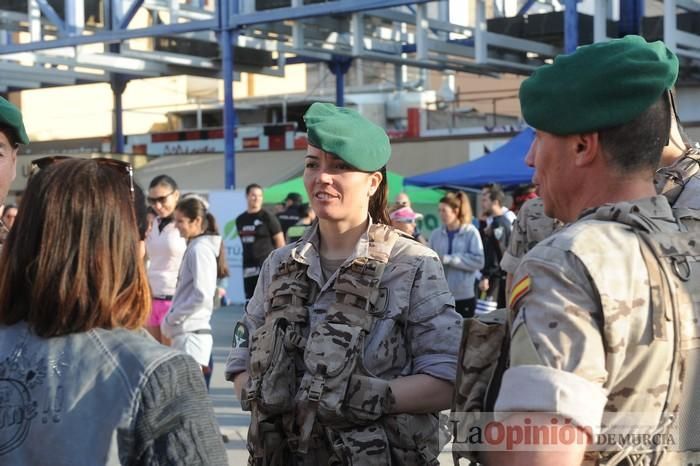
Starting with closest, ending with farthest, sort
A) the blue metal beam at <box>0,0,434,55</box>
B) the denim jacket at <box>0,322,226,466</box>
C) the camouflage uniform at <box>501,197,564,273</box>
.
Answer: the denim jacket at <box>0,322,226,466</box> → the camouflage uniform at <box>501,197,564,273</box> → the blue metal beam at <box>0,0,434,55</box>

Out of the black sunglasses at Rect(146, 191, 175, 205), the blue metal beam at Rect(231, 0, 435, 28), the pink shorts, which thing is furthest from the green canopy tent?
the pink shorts

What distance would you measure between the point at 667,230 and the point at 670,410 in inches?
13.2

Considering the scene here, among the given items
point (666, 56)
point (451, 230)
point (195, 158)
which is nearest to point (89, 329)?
point (666, 56)

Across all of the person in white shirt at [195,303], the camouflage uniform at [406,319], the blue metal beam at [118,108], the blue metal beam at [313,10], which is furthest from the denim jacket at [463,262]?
the blue metal beam at [118,108]

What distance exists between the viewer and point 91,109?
128 feet

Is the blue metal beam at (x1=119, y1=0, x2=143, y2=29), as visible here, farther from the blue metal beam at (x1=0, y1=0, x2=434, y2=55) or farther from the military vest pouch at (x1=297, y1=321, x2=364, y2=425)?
the military vest pouch at (x1=297, y1=321, x2=364, y2=425)

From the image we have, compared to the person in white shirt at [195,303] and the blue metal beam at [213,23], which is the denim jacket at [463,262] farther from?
the blue metal beam at [213,23]

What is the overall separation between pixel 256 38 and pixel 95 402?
16.7 meters

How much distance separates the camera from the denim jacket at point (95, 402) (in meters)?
1.89

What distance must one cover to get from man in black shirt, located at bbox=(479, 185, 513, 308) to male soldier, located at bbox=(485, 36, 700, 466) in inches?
305

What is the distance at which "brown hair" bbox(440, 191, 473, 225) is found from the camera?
32.1 ft

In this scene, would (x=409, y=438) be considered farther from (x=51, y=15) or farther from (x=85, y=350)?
(x=51, y=15)

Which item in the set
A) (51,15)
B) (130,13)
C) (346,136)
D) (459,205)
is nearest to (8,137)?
(346,136)

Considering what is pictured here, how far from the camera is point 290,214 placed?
1424cm
